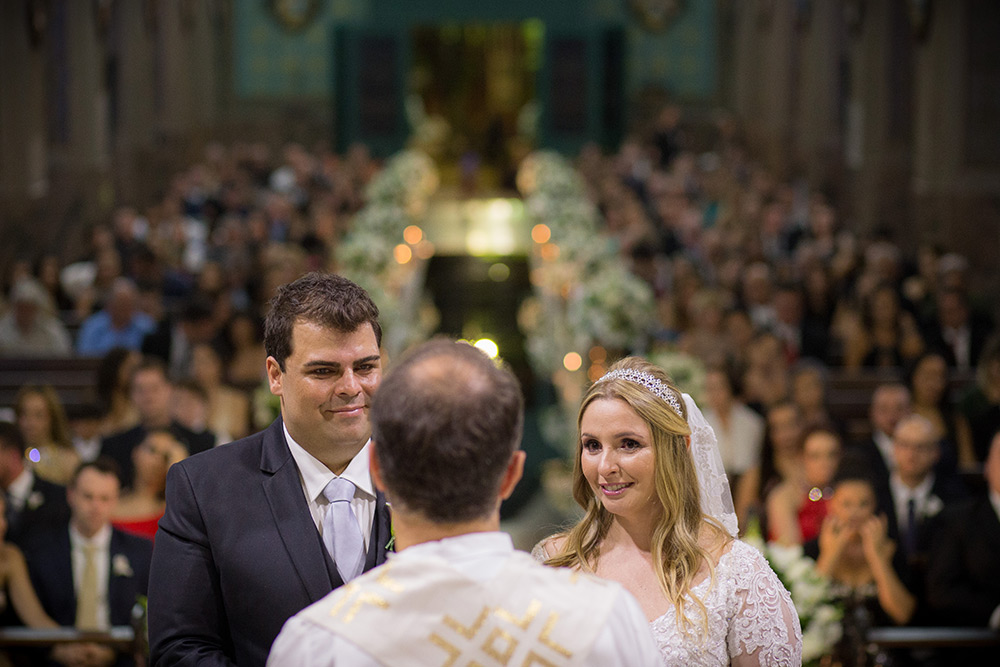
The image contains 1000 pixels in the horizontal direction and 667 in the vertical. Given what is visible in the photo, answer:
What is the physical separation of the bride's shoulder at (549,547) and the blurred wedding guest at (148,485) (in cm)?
296

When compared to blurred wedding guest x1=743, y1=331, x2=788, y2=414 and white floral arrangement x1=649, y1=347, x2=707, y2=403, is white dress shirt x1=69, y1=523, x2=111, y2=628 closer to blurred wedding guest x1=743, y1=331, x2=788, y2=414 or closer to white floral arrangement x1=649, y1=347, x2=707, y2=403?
white floral arrangement x1=649, y1=347, x2=707, y2=403

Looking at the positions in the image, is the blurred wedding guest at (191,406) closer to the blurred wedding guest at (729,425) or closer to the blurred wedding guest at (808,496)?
the blurred wedding guest at (729,425)

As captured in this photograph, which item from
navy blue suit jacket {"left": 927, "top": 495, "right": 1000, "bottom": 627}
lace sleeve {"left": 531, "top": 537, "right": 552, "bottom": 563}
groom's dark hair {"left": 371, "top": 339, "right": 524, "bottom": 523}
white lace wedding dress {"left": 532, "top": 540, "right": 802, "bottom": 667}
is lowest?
navy blue suit jacket {"left": 927, "top": 495, "right": 1000, "bottom": 627}

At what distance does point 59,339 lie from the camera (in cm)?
1087

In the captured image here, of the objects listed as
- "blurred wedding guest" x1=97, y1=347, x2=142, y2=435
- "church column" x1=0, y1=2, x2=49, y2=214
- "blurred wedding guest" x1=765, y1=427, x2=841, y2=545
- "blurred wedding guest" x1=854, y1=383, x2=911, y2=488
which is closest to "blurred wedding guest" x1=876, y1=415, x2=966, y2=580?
"blurred wedding guest" x1=765, y1=427, x2=841, y2=545

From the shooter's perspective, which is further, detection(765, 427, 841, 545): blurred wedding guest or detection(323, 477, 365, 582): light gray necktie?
detection(765, 427, 841, 545): blurred wedding guest

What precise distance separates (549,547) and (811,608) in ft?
5.91

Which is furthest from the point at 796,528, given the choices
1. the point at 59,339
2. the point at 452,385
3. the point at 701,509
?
the point at 59,339

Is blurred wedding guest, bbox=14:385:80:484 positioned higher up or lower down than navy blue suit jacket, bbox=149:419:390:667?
lower down

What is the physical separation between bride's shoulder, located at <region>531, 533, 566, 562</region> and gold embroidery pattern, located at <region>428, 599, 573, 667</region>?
4.17 ft

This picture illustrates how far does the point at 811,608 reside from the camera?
4691mm

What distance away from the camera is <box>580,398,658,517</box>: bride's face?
3.07 metres

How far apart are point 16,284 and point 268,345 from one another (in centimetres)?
966

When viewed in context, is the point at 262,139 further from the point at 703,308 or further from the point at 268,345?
the point at 268,345
